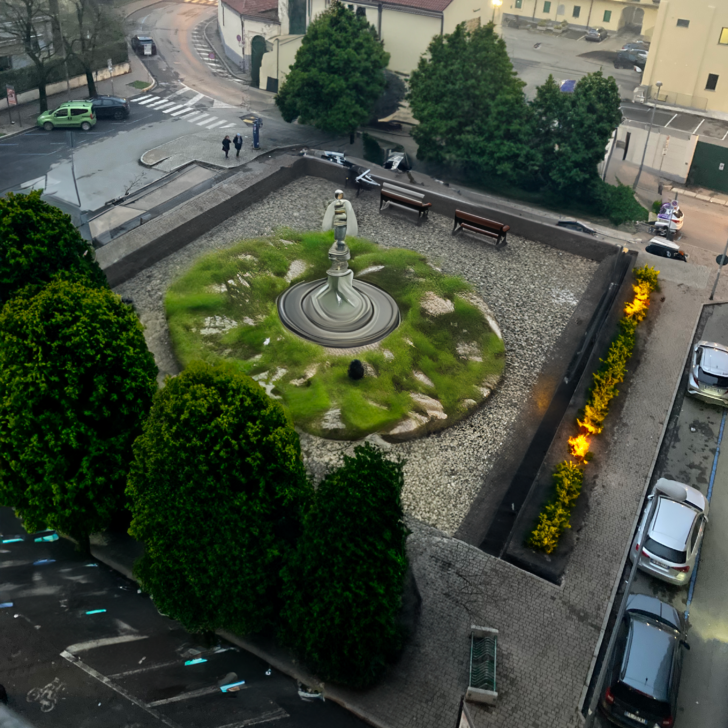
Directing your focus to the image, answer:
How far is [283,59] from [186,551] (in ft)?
158

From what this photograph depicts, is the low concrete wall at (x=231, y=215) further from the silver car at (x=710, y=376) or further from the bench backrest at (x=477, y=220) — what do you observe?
Result: the silver car at (x=710, y=376)

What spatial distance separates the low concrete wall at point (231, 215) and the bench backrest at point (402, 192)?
0.25 metres

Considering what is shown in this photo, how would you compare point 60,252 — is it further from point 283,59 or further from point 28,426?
point 283,59

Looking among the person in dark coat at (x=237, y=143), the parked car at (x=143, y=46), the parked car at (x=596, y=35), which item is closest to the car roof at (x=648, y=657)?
the person in dark coat at (x=237, y=143)

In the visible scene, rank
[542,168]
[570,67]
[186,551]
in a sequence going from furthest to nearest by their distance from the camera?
[570,67] → [542,168] → [186,551]

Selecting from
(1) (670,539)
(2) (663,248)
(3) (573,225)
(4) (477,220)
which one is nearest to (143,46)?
A: (3) (573,225)

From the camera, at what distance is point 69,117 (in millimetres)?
46500

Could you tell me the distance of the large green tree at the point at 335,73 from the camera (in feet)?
147

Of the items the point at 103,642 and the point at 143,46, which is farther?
the point at 143,46

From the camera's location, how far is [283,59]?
55875mm

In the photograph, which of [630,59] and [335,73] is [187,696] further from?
[630,59]

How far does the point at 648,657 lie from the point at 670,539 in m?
4.03

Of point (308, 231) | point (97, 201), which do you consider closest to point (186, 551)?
point (308, 231)

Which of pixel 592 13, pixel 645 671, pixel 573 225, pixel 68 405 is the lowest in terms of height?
pixel 645 671
